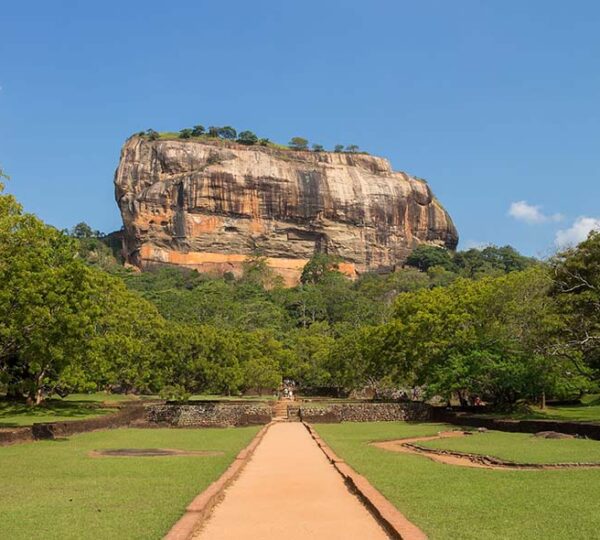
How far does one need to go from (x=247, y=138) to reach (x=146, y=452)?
125 meters

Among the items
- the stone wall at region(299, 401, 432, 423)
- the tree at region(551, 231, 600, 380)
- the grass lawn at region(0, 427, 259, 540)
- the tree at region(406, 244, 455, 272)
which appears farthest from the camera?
the tree at region(406, 244, 455, 272)

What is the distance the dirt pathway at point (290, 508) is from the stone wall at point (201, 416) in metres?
18.5

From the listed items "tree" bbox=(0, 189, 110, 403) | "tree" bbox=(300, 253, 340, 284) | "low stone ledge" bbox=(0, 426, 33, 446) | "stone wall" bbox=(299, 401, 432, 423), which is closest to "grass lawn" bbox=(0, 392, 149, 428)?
"low stone ledge" bbox=(0, 426, 33, 446)

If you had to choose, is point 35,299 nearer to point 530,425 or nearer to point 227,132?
point 530,425

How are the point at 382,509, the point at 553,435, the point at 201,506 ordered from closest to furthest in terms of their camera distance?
the point at 382,509 → the point at 201,506 → the point at 553,435

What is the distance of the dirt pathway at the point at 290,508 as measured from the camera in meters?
8.51

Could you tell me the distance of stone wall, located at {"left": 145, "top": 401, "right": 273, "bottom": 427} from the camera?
113 feet

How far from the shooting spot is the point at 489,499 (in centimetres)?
1011

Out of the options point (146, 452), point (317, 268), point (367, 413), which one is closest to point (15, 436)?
point (146, 452)

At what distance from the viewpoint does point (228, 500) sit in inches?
433

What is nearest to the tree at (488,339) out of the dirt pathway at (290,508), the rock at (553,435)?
the rock at (553,435)

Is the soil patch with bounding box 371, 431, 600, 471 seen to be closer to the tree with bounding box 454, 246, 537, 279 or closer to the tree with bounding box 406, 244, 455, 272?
the tree with bounding box 454, 246, 537, 279

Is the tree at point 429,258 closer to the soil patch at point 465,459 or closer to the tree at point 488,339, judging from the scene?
the tree at point 488,339

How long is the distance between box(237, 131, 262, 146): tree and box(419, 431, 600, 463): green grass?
121m
